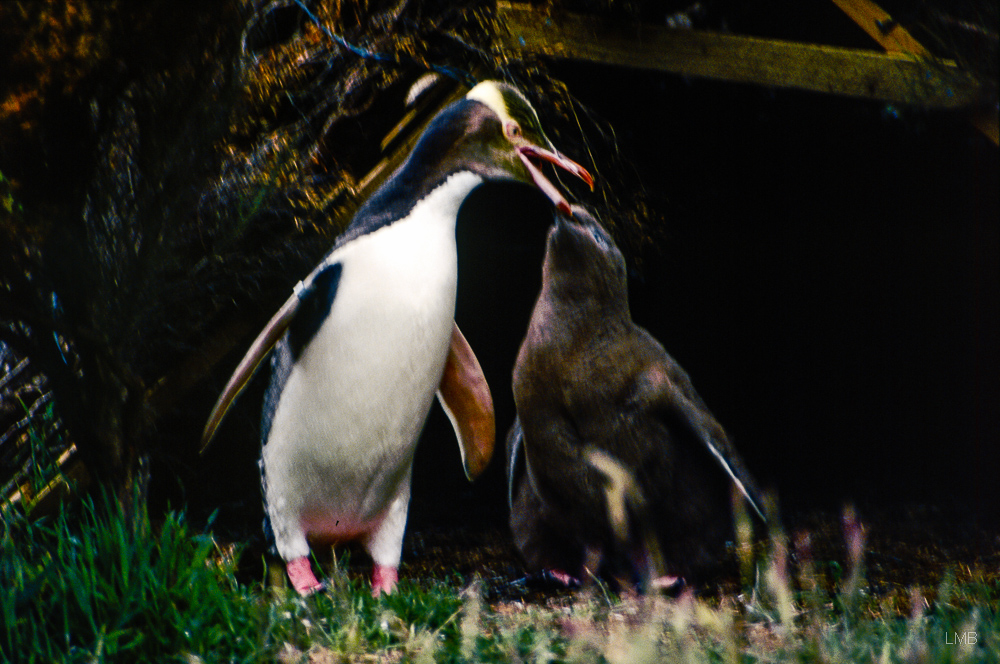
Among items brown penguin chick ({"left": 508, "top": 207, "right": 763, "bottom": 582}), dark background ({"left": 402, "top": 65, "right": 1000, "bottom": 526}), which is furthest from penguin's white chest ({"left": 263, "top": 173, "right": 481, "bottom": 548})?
dark background ({"left": 402, "top": 65, "right": 1000, "bottom": 526})

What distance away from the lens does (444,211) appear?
5.86ft

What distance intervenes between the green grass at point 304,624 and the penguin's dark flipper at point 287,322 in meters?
0.31

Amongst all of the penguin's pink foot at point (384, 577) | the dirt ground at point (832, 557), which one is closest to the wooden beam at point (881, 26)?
the dirt ground at point (832, 557)

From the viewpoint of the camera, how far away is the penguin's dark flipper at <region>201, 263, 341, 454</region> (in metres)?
1.75

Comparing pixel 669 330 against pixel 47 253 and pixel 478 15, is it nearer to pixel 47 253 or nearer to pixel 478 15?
pixel 478 15

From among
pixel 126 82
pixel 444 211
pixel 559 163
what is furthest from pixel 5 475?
pixel 559 163

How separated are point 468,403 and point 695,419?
575mm

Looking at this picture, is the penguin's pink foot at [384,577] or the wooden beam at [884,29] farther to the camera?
the wooden beam at [884,29]

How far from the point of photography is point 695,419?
189 centimetres

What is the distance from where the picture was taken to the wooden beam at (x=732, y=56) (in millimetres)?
2197

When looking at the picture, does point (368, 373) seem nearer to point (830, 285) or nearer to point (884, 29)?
point (830, 285)

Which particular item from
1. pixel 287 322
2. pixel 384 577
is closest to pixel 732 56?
pixel 287 322

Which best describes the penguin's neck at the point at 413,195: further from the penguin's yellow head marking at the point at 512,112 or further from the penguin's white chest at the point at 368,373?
the penguin's yellow head marking at the point at 512,112

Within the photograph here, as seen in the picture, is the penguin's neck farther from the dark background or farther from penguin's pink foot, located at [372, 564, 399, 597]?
penguin's pink foot, located at [372, 564, 399, 597]
